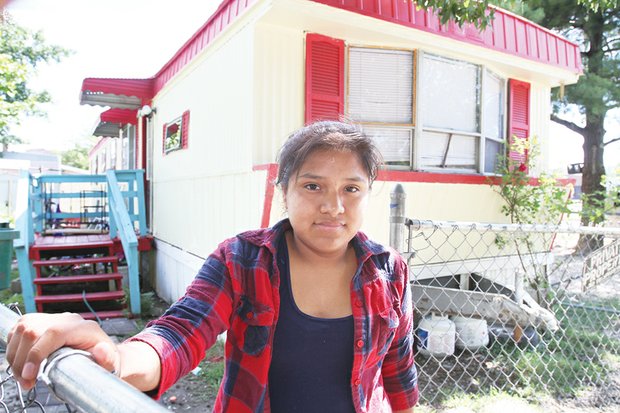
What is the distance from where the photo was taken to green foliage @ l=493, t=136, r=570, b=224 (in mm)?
4906

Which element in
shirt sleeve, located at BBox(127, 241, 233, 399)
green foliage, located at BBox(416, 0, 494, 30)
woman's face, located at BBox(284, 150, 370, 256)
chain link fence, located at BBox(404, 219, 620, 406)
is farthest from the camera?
green foliage, located at BBox(416, 0, 494, 30)

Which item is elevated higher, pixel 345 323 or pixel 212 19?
pixel 212 19

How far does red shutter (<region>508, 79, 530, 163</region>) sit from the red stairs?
18.6 feet

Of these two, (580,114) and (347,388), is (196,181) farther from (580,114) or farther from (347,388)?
(580,114)

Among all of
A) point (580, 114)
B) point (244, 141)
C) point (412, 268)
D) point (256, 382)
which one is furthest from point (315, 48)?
point (580, 114)

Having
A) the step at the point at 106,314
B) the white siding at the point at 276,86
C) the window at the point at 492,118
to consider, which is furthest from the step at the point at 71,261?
the window at the point at 492,118

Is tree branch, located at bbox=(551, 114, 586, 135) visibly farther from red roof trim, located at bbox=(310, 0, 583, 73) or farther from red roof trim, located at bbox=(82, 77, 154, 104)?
red roof trim, located at bbox=(82, 77, 154, 104)

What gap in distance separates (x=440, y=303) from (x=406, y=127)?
2.17 meters

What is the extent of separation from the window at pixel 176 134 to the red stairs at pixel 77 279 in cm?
177

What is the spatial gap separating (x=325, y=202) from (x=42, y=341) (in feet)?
2.66

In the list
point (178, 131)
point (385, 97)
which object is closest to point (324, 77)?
point (385, 97)

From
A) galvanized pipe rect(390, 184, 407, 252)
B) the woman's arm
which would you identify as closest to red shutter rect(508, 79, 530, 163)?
galvanized pipe rect(390, 184, 407, 252)

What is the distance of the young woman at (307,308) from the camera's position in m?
1.13

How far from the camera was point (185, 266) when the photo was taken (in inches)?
241
